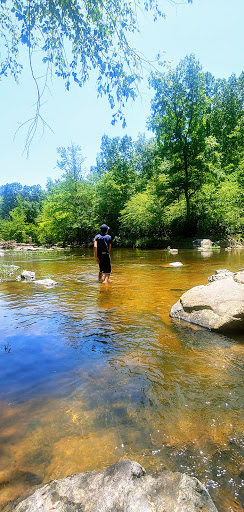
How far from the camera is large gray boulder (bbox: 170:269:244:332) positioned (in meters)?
4.68

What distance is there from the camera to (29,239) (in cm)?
6450

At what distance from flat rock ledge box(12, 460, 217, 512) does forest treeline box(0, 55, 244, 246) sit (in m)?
28.8

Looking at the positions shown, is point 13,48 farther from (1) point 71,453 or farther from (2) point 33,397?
(1) point 71,453

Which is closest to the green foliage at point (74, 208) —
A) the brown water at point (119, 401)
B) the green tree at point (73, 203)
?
the green tree at point (73, 203)

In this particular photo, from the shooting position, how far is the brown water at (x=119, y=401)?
1.98 metres

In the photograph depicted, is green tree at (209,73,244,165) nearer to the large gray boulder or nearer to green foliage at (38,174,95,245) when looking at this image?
green foliage at (38,174,95,245)

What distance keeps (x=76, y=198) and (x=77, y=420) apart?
44243 millimetres

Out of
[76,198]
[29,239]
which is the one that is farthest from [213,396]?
[29,239]

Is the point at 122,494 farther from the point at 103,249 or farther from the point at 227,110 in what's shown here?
the point at 227,110

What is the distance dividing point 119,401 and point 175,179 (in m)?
29.2

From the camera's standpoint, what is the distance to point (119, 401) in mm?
2744

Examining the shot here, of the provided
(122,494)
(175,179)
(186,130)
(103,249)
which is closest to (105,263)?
(103,249)

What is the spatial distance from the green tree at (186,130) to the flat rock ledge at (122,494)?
30099mm

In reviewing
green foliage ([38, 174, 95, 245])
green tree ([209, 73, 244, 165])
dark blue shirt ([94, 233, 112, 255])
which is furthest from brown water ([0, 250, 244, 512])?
green tree ([209, 73, 244, 165])
